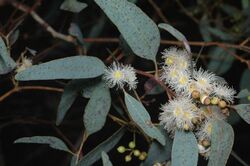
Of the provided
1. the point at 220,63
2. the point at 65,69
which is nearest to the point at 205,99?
the point at 65,69

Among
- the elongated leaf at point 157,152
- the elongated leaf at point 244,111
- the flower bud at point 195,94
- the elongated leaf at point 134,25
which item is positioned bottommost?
the elongated leaf at point 157,152

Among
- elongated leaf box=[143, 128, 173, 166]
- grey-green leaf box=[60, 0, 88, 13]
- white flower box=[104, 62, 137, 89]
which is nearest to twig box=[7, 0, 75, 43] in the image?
grey-green leaf box=[60, 0, 88, 13]

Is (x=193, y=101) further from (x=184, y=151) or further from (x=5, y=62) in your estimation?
(x=5, y=62)

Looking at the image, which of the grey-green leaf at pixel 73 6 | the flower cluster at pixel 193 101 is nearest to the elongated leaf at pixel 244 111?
the flower cluster at pixel 193 101

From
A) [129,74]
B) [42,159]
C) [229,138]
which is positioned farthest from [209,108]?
[42,159]

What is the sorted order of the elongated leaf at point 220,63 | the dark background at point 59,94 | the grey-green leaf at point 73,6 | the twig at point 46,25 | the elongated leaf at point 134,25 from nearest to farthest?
the elongated leaf at point 134,25
the grey-green leaf at point 73,6
the twig at point 46,25
the elongated leaf at point 220,63
the dark background at point 59,94

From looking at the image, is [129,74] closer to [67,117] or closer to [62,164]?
[67,117]

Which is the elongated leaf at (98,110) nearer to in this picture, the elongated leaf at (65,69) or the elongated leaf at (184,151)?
the elongated leaf at (65,69)
